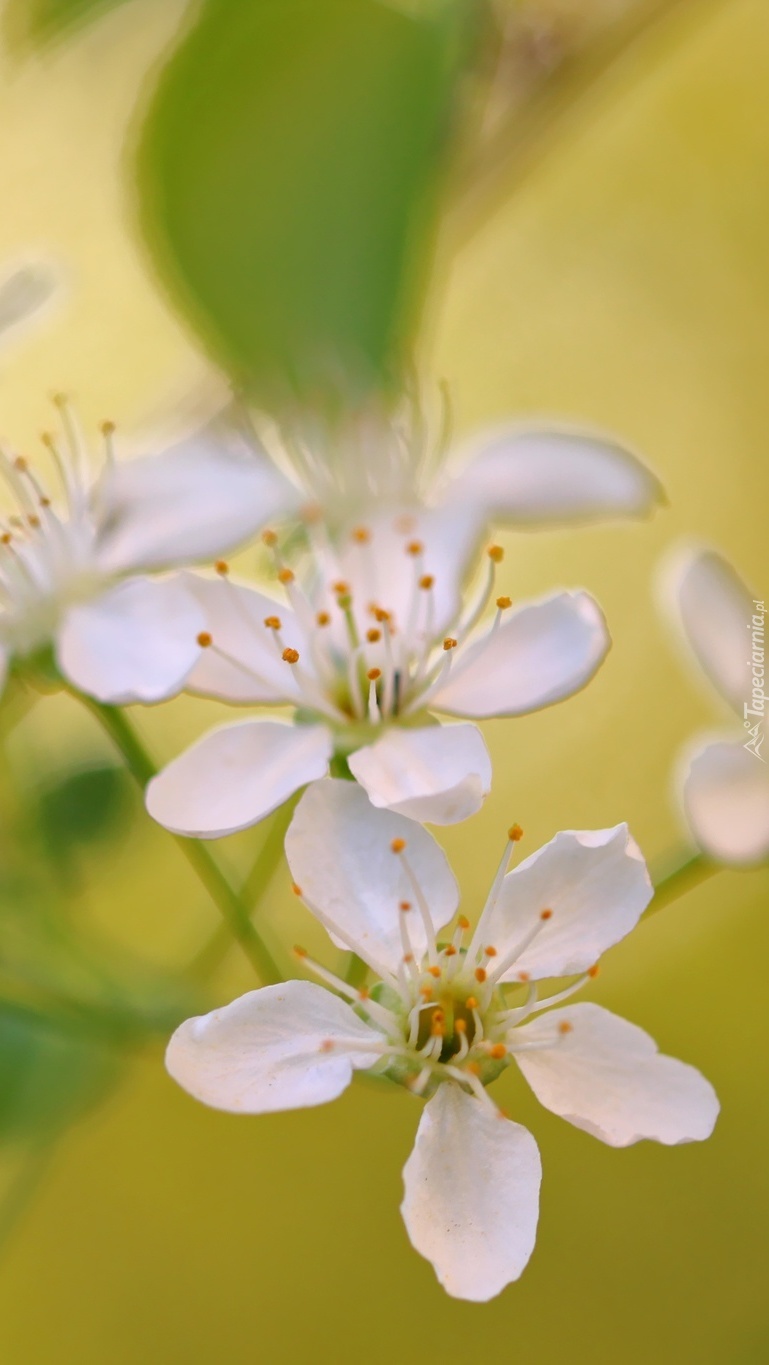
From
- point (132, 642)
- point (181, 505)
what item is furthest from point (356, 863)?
point (181, 505)

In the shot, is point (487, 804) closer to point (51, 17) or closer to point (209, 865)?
point (209, 865)

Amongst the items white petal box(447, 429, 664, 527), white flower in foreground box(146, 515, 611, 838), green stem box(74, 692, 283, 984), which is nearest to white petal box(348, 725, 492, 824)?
white flower in foreground box(146, 515, 611, 838)

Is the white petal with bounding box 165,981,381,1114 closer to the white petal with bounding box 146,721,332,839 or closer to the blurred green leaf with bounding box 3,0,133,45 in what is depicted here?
the white petal with bounding box 146,721,332,839

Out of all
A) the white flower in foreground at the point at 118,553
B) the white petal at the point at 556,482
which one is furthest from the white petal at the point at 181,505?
the white petal at the point at 556,482

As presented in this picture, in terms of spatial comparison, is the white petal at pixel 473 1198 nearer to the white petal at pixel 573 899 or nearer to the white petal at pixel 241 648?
the white petal at pixel 573 899

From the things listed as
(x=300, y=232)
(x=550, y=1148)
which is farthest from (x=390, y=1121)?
(x=300, y=232)

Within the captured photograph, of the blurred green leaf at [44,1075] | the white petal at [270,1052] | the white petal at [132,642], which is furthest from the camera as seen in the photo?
the blurred green leaf at [44,1075]

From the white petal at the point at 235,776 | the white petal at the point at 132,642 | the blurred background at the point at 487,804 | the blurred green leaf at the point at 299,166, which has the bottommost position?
the blurred background at the point at 487,804

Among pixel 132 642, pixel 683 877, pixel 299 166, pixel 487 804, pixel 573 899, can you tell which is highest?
pixel 299 166
